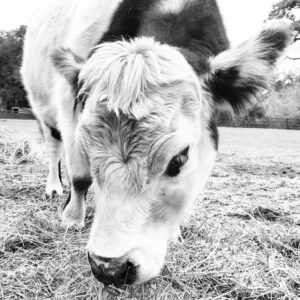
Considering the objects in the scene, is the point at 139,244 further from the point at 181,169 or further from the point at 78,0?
the point at 78,0

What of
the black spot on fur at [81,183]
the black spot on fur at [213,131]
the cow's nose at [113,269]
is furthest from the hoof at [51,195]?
the cow's nose at [113,269]

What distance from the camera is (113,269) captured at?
1816mm

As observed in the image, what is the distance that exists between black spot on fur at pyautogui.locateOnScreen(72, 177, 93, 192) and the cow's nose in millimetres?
1553

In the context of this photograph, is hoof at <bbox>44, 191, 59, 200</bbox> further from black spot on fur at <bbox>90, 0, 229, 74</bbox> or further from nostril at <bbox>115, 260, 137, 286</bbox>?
nostril at <bbox>115, 260, 137, 286</bbox>

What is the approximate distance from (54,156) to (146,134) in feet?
10.1

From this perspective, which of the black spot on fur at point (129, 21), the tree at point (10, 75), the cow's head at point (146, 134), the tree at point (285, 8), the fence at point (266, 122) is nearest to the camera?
the cow's head at point (146, 134)

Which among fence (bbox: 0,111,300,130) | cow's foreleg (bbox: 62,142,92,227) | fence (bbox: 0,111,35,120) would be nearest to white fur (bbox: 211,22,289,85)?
cow's foreleg (bbox: 62,142,92,227)

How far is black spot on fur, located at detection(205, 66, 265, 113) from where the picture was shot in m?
2.34

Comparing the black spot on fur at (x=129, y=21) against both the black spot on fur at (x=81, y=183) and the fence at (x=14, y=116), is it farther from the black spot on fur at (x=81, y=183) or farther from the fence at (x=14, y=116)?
the fence at (x=14, y=116)

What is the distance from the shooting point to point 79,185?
345cm

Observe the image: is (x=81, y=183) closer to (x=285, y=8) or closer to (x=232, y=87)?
(x=232, y=87)

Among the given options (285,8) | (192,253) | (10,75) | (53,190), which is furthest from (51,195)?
(10,75)

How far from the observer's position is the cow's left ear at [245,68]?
2199 mm

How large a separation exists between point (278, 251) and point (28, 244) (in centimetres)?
187
